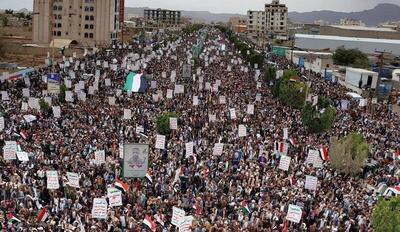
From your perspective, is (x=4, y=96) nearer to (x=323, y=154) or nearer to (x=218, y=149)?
(x=218, y=149)

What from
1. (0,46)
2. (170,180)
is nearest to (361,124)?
(170,180)

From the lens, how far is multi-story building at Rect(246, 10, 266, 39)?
164000mm

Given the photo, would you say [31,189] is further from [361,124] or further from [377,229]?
[361,124]

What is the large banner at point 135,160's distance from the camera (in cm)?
1689

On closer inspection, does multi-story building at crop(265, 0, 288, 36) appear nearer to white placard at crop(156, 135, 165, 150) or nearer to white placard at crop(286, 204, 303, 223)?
white placard at crop(156, 135, 165, 150)

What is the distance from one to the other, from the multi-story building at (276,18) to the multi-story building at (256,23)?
1.72 m

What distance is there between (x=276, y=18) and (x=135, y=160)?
15046cm

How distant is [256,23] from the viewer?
168 metres

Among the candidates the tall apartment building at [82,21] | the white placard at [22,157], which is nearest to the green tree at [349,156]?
the white placard at [22,157]

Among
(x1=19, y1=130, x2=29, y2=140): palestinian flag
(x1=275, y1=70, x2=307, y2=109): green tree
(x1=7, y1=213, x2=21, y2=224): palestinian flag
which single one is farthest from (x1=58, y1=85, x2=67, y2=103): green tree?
(x1=7, y1=213, x2=21, y2=224): palestinian flag

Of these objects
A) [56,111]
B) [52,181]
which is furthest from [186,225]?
[56,111]

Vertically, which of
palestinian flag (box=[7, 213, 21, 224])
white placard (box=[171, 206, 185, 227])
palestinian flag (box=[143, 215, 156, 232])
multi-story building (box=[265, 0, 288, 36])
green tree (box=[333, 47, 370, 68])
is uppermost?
multi-story building (box=[265, 0, 288, 36])

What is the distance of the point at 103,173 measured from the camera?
18.0 m

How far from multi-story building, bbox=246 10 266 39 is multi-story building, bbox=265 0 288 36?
1722mm
